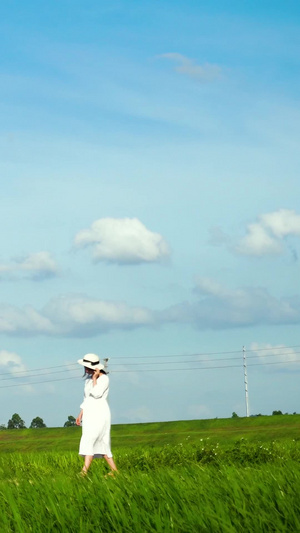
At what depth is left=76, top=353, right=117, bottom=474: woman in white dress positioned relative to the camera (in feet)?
53.6

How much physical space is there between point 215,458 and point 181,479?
10.0 m

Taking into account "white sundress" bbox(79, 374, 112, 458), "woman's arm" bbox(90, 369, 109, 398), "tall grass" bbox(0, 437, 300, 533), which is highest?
"woman's arm" bbox(90, 369, 109, 398)

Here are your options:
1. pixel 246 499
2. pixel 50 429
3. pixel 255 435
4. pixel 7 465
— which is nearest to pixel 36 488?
pixel 246 499

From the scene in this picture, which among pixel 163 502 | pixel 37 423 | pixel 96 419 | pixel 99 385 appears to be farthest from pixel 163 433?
pixel 37 423

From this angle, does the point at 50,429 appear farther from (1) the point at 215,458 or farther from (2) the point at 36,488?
(2) the point at 36,488

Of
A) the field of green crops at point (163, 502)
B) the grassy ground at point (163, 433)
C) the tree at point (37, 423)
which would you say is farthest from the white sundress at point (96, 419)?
the tree at point (37, 423)

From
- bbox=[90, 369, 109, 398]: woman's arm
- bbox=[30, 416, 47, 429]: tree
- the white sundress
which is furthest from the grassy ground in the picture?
bbox=[30, 416, 47, 429]: tree

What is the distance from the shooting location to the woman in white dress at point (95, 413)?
1633cm

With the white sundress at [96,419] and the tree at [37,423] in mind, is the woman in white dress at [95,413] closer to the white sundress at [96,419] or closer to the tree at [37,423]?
the white sundress at [96,419]

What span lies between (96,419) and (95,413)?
11cm

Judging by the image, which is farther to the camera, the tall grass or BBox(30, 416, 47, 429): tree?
BBox(30, 416, 47, 429): tree

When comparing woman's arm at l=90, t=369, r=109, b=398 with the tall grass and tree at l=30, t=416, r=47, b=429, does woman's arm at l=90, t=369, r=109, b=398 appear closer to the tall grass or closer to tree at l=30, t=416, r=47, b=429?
the tall grass

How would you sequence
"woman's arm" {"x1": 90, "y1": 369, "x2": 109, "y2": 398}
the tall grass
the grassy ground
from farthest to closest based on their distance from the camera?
the grassy ground → "woman's arm" {"x1": 90, "y1": 369, "x2": 109, "y2": 398} → the tall grass

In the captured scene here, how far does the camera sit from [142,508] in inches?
318
